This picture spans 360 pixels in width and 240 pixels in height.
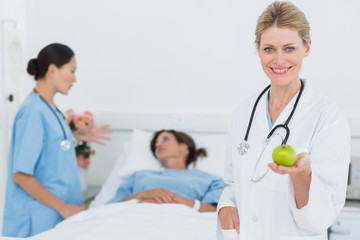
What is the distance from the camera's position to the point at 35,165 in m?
2.09

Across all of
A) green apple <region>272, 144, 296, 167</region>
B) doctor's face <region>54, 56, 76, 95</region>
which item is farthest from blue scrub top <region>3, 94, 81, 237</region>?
green apple <region>272, 144, 296, 167</region>

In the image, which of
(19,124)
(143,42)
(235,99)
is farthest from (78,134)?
(235,99)

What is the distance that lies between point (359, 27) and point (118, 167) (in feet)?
5.41

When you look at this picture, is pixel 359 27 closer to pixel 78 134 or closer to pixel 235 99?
pixel 235 99

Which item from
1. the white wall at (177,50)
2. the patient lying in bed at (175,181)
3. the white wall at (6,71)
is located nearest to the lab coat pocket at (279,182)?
the patient lying in bed at (175,181)

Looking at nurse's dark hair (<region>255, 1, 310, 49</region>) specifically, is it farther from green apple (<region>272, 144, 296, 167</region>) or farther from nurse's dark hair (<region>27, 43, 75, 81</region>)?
nurse's dark hair (<region>27, 43, 75, 81</region>)

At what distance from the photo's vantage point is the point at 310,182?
1000 mm

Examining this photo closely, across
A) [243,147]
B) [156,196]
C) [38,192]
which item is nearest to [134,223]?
[156,196]

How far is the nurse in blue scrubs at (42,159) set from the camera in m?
2.03

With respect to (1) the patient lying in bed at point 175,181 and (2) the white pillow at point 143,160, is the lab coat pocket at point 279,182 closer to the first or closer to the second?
(1) the patient lying in bed at point 175,181

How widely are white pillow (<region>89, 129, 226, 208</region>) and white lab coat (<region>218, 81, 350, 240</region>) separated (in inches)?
48.3

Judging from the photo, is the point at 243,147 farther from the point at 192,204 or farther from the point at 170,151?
the point at 170,151

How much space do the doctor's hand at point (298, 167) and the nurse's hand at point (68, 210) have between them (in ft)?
4.54

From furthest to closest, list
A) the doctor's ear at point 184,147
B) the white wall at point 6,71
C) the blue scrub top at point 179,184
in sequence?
1. the white wall at point 6,71
2. the doctor's ear at point 184,147
3. the blue scrub top at point 179,184
